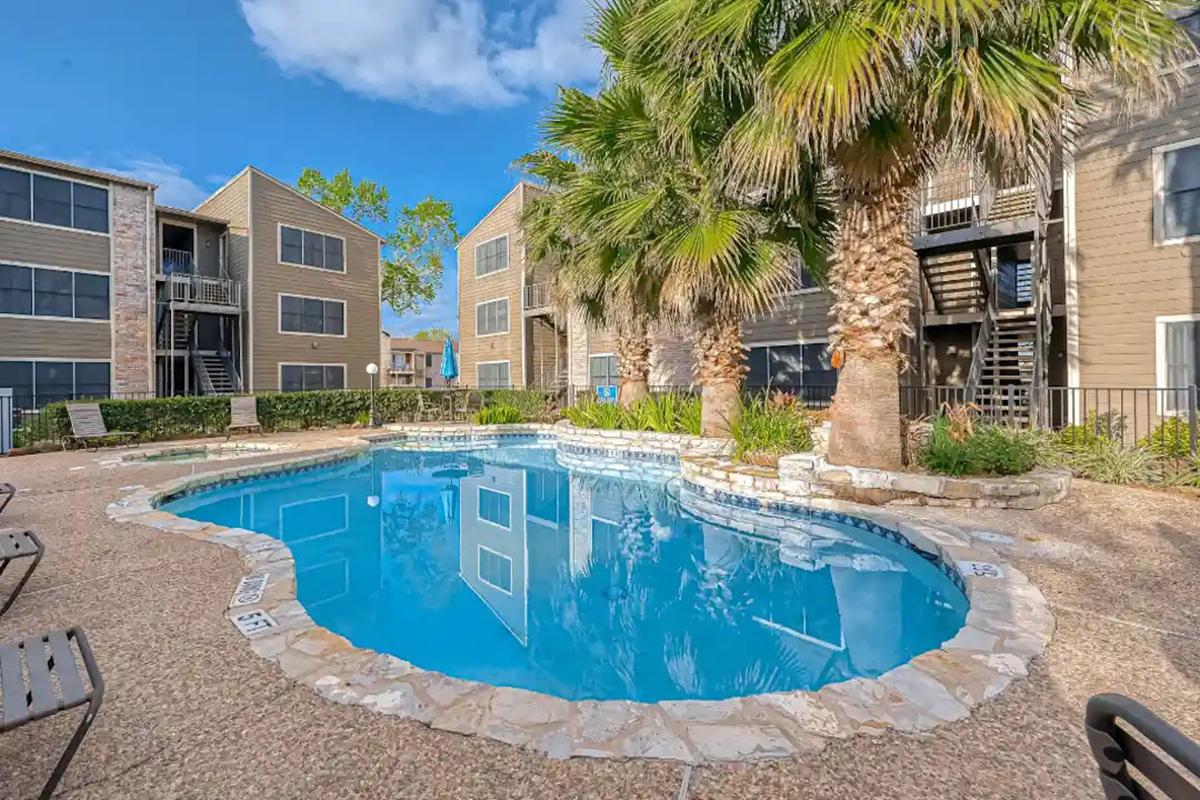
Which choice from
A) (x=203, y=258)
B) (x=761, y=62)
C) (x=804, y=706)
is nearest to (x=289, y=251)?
(x=203, y=258)

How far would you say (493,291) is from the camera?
79.2 feet

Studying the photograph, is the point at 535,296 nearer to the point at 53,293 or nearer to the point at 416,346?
the point at 53,293

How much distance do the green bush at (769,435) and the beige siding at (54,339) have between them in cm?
1888

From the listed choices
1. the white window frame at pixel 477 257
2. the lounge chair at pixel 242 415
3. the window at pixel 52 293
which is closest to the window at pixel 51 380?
the window at pixel 52 293

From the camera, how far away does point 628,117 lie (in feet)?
30.8

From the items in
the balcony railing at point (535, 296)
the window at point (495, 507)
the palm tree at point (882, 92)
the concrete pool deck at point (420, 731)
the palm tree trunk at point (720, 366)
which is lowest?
the window at point (495, 507)

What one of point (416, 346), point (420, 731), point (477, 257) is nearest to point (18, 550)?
point (420, 731)

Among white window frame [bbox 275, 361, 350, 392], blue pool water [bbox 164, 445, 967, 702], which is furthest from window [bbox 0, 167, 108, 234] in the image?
blue pool water [bbox 164, 445, 967, 702]

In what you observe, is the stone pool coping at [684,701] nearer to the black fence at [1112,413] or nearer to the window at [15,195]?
the black fence at [1112,413]

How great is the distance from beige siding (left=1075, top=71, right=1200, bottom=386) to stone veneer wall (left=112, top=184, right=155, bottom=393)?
23930 mm

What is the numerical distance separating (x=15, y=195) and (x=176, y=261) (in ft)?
15.5

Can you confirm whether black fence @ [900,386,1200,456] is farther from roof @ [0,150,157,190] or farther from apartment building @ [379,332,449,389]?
apartment building @ [379,332,449,389]

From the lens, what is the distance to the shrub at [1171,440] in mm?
7945

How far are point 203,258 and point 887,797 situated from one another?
965 inches
